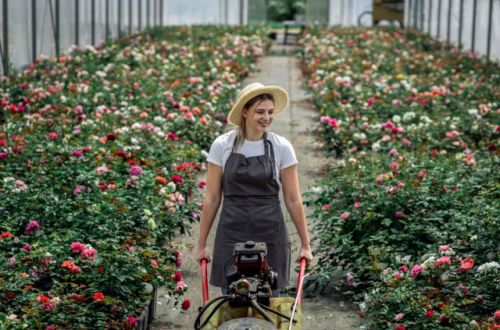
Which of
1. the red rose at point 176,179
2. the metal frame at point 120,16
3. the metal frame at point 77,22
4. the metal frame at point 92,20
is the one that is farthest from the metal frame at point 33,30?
the red rose at point 176,179

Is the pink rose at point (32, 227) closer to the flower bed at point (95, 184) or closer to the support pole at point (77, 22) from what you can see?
the flower bed at point (95, 184)

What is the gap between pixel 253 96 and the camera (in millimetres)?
3883

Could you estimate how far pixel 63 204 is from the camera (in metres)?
5.55

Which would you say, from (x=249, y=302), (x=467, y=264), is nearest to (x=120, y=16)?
(x=467, y=264)

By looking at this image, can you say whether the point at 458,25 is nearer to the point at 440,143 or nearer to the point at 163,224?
the point at 440,143

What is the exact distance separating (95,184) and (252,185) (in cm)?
237

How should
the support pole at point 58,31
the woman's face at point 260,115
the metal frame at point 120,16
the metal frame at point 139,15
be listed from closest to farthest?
the woman's face at point 260,115 → the support pole at point 58,31 → the metal frame at point 120,16 → the metal frame at point 139,15

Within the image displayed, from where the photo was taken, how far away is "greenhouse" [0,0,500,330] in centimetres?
393

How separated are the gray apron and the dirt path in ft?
3.10

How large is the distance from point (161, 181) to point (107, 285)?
1788mm

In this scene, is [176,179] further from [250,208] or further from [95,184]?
[250,208]

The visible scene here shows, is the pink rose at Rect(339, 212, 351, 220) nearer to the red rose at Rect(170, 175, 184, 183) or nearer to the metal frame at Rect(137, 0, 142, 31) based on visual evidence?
the red rose at Rect(170, 175, 184, 183)

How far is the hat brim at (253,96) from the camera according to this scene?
12.7 feet

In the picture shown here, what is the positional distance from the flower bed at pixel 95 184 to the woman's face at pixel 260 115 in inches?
38.8
